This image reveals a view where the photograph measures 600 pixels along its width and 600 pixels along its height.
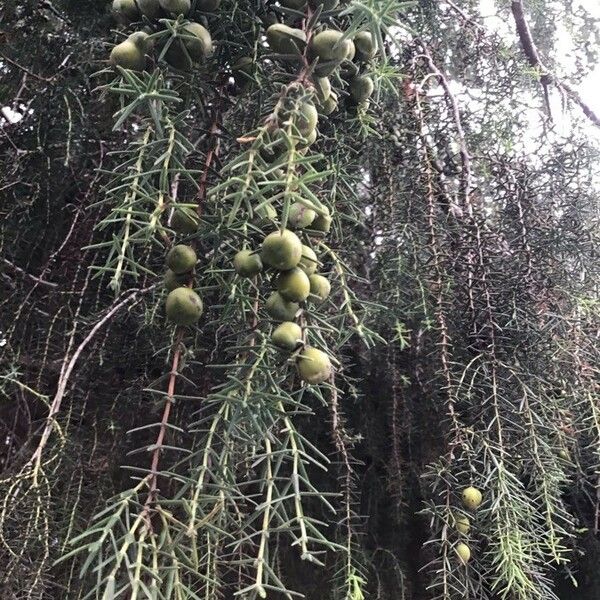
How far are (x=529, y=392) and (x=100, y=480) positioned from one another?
2.04ft

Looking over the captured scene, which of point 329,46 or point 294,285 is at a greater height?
point 329,46

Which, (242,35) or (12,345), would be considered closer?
(242,35)

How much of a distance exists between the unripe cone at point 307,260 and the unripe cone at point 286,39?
17 centimetres

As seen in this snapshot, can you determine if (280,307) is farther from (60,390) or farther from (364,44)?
(60,390)

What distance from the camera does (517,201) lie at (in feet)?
3.24

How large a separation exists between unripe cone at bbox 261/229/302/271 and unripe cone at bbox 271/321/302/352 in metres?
0.05

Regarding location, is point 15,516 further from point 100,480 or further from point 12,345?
point 12,345

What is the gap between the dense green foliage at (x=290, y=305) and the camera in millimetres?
536

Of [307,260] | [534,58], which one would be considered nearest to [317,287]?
[307,260]

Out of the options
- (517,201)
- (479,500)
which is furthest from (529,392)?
(517,201)

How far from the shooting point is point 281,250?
47 centimetres

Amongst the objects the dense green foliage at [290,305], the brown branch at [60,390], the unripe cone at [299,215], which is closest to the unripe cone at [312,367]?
the dense green foliage at [290,305]

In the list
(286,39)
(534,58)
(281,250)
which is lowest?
(534,58)

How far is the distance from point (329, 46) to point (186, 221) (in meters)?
0.19
